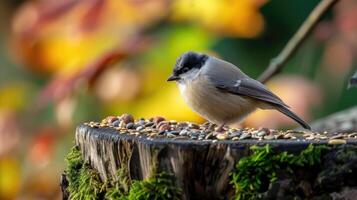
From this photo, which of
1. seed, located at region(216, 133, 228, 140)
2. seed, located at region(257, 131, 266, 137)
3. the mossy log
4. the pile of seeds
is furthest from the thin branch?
the mossy log

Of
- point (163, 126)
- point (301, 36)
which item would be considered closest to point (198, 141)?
point (163, 126)

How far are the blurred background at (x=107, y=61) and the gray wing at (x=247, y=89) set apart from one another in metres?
0.69

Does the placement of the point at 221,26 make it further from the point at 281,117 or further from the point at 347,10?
the point at 347,10

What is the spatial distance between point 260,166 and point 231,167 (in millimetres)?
81

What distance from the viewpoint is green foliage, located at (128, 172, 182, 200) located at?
238 cm

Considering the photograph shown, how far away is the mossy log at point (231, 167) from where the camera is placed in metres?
2.30

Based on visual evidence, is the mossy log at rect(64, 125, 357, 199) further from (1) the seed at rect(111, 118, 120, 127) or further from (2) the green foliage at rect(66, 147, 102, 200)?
(1) the seed at rect(111, 118, 120, 127)

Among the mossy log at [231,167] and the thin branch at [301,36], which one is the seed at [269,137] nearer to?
the mossy log at [231,167]

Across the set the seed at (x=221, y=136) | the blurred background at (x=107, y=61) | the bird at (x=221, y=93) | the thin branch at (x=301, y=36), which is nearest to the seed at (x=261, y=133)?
the seed at (x=221, y=136)

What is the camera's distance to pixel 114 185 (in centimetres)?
256

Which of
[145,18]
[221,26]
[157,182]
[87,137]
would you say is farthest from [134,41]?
[157,182]

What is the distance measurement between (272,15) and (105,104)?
2185 mm

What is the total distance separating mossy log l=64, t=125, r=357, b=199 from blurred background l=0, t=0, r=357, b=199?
59.4 inches

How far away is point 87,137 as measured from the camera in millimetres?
2721
